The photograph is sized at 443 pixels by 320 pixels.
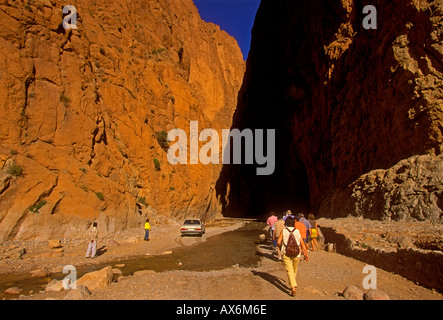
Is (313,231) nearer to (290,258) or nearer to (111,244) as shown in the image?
(290,258)

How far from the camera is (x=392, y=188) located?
1614cm

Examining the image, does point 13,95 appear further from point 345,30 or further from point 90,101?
point 345,30

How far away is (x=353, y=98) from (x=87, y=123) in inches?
915

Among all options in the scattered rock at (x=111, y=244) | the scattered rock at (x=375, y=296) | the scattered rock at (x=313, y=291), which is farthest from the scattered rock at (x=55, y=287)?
the scattered rock at (x=111, y=244)

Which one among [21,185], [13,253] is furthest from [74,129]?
[13,253]

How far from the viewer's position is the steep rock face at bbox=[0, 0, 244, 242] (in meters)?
15.3

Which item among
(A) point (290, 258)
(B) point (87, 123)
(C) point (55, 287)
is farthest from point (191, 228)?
(A) point (290, 258)

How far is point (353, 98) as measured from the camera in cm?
2448

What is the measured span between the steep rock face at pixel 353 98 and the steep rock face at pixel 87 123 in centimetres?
1706

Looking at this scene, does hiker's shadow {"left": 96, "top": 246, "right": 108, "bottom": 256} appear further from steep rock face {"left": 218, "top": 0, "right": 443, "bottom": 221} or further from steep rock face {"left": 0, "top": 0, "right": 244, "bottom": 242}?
steep rock face {"left": 218, "top": 0, "right": 443, "bottom": 221}

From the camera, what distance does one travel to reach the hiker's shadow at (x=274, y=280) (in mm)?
7216

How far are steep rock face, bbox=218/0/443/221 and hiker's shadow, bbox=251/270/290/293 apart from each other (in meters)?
9.58

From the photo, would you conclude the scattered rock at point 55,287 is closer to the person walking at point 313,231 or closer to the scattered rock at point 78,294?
the scattered rock at point 78,294

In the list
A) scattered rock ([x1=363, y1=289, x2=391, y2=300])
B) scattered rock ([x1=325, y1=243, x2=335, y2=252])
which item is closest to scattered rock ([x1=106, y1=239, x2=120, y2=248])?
scattered rock ([x1=325, y1=243, x2=335, y2=252])
